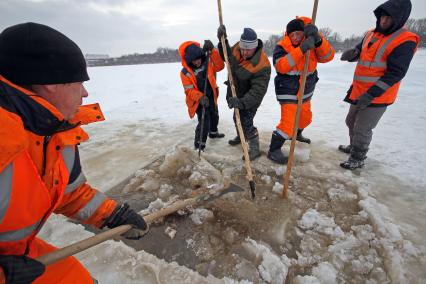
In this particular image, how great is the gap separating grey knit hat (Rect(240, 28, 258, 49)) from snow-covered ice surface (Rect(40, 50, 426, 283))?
1.51 m

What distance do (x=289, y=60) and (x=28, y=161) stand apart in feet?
8.44

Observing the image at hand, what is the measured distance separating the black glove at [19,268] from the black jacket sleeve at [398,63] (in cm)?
317

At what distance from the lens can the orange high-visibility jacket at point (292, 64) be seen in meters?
2.76

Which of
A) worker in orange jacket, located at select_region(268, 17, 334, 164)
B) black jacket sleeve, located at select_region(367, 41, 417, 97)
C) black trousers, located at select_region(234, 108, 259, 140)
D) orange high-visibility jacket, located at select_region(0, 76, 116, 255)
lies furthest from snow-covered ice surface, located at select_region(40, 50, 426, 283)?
black jacket sleeve, located at select_region(367, 41, 417, 97)

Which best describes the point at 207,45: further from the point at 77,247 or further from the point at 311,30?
→ the point at 77,247

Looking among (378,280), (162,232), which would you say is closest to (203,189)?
(162,232)

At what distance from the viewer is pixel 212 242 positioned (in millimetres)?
2066

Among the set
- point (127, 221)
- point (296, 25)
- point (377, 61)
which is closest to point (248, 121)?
point (296, 25)

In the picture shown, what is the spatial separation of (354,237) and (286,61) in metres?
1.89

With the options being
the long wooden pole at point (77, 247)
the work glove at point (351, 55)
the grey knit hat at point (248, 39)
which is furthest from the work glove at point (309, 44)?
the long wooden pole at point (77, 247)

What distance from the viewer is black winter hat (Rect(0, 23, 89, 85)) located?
103cm

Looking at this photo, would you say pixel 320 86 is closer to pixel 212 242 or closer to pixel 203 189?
pixel 203 189

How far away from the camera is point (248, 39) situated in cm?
300

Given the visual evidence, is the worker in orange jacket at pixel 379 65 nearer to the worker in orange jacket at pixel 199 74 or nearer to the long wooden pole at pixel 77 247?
the worker in orange jacket at pixel 199 74
